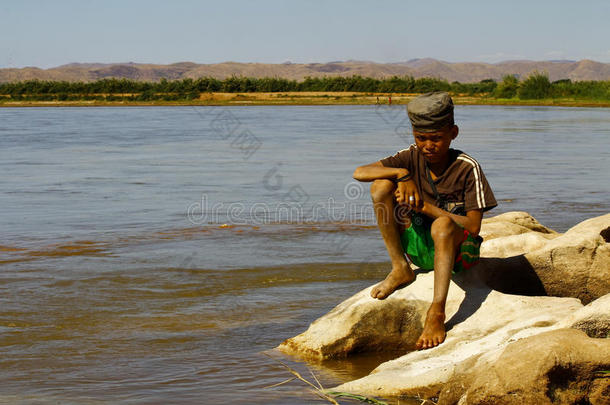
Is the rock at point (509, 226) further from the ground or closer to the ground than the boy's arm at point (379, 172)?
closer to the ground

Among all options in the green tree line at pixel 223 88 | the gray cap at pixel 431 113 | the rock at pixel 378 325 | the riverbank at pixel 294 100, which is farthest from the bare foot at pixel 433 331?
the green tree line at pixel 223 88

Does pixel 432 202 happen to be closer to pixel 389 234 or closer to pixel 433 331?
pixel 389 234

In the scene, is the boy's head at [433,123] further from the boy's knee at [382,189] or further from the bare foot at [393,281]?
the bare foot at [393,281]

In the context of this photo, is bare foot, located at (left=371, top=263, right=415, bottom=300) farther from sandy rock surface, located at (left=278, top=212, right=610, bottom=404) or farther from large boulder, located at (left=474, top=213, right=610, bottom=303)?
large boulder, located at (left=474, top=213, right=610, bottom=303)

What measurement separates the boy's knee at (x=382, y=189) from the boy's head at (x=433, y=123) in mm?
291

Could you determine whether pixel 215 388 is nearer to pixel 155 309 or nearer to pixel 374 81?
pixel 155 309

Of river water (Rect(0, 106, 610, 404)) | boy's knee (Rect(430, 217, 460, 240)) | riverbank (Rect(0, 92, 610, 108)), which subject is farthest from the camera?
riverbank (Rect(0, 92, 610, 108))

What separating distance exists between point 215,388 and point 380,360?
3.42ft

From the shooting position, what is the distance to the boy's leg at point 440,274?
14.1ft

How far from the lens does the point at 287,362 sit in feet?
15.4

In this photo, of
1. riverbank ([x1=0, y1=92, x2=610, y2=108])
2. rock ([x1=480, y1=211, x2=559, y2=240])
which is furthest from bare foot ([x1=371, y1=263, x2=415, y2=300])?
riverbank ([x1=0, y1=92, x2=610, y2=108])

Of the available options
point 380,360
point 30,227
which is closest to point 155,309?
point 380,360

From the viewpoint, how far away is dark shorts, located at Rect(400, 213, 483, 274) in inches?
180

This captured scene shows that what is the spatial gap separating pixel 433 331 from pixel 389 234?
62cm
